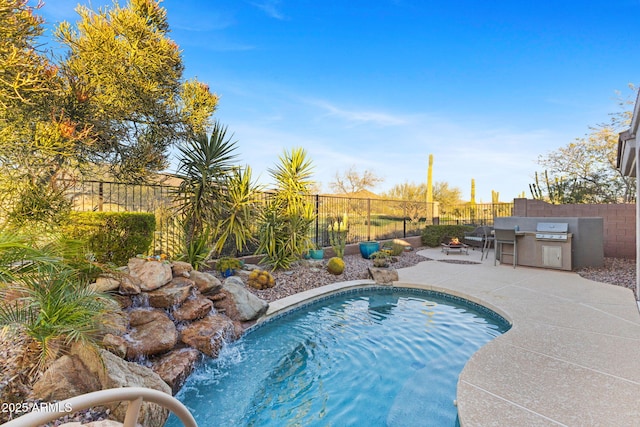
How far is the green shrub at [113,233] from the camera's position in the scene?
14.4 feet

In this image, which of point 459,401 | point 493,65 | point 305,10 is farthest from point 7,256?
point 493,65

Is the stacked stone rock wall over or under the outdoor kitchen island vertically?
under

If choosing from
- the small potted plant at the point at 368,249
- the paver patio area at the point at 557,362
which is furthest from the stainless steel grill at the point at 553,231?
the small potted plant at the point at 368,249

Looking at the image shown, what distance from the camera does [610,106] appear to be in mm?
12898

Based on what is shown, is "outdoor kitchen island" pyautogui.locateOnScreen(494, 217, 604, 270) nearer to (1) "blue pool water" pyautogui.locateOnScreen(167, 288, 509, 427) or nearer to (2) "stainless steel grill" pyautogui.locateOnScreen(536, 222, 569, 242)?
(2) "stainless steel grill" pyautogui.locateOnScreen(536, 222, 569, 242)

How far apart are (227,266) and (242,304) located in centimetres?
154

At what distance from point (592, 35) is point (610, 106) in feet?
25.3

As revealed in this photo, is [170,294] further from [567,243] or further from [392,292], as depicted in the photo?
[567,243]

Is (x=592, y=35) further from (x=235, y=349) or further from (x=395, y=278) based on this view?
(x=235, y=349)

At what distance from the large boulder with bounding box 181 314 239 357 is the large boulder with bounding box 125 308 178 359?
0.16m

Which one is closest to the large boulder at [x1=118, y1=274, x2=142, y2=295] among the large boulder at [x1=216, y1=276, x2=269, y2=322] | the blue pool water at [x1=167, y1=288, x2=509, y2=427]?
the large boulder at [x1=216, y1=276, x2=269, y2=322]

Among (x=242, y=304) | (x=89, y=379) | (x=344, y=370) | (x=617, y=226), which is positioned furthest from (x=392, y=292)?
(x=617, y=226)

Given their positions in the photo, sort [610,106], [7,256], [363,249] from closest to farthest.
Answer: [7,256] → [363,249] → [610,106]

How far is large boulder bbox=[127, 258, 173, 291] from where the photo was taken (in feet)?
12.5
